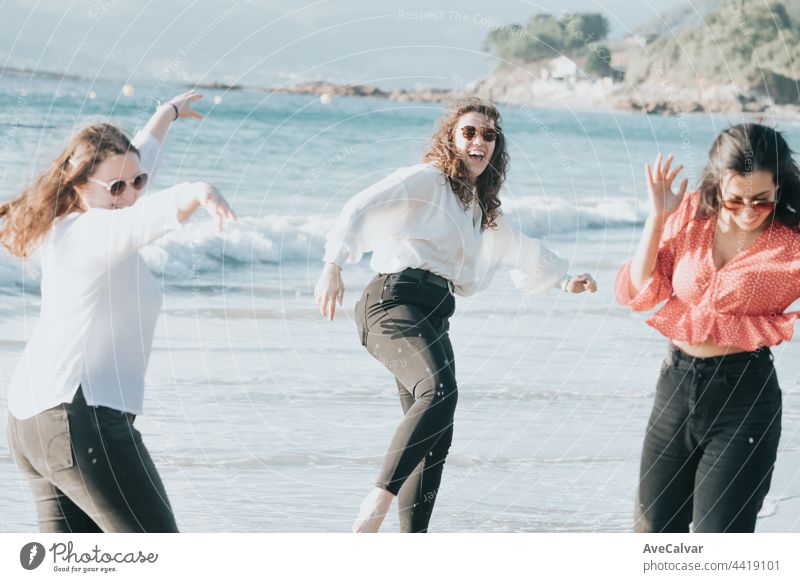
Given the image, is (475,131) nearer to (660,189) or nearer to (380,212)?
(380,212)

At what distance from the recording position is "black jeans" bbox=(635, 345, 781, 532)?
15.3 feet

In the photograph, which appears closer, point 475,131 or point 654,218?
point 654,218

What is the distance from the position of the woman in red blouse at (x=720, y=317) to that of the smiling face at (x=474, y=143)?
1104mm

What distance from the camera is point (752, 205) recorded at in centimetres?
467

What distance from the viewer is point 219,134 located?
18.5 meters

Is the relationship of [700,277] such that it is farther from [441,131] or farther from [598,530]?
[598,530]

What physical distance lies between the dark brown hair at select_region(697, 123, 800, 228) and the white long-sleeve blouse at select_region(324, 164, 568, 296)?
1.16 m

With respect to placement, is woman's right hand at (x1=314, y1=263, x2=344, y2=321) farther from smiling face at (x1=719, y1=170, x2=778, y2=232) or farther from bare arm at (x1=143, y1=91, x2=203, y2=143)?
smiling face at (x1=719, y1=170, x2=778, y2=232)

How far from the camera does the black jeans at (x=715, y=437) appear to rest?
4.67 m

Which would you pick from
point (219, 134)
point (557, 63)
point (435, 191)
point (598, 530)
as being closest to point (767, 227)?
point (435, 191)

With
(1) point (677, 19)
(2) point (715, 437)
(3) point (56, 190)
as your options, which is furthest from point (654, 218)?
(1) point (677, 19)

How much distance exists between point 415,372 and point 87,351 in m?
1.43

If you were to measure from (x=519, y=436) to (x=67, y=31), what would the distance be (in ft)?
42.1

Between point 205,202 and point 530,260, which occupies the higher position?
point 530,260
